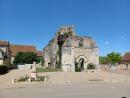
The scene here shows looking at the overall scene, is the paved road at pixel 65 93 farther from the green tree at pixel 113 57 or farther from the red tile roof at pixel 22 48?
the green tree at pixel 113 57

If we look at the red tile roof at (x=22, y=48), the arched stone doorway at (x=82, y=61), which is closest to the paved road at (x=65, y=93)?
the arched stone doorway at (x=82, y=61)

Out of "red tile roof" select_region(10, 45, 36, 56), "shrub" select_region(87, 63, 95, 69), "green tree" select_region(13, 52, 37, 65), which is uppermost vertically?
"red tile roof" select_region(10, 45, 36, 56)

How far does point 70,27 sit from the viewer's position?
65.4 metres

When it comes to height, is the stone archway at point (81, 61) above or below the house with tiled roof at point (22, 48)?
below

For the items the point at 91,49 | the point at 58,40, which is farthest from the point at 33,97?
the point at 58,40

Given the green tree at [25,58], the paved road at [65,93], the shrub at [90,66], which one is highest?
the green tree at [25,58]

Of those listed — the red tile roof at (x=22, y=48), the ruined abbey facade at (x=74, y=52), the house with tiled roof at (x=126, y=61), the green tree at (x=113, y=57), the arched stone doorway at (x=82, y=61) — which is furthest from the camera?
the green tree at (x=113, y=57)

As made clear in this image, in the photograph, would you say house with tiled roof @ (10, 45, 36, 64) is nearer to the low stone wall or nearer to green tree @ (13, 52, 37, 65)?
green tree @ (13, 52, 37, 65)

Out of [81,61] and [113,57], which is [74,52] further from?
[113,57]

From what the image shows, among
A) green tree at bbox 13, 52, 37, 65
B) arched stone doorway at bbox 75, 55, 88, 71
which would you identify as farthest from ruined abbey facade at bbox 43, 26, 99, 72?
green tree at bbox 13, 52, 37, 65

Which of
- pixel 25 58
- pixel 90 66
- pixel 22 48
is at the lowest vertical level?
pixel 90 66

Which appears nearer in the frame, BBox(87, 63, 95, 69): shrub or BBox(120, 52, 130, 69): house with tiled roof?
BBox(87, 63, 95, 69): shrub

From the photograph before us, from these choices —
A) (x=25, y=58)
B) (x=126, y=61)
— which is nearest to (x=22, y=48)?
(x=25, y=58)

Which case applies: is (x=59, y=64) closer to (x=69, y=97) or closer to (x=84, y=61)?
(x=84, y=61)
